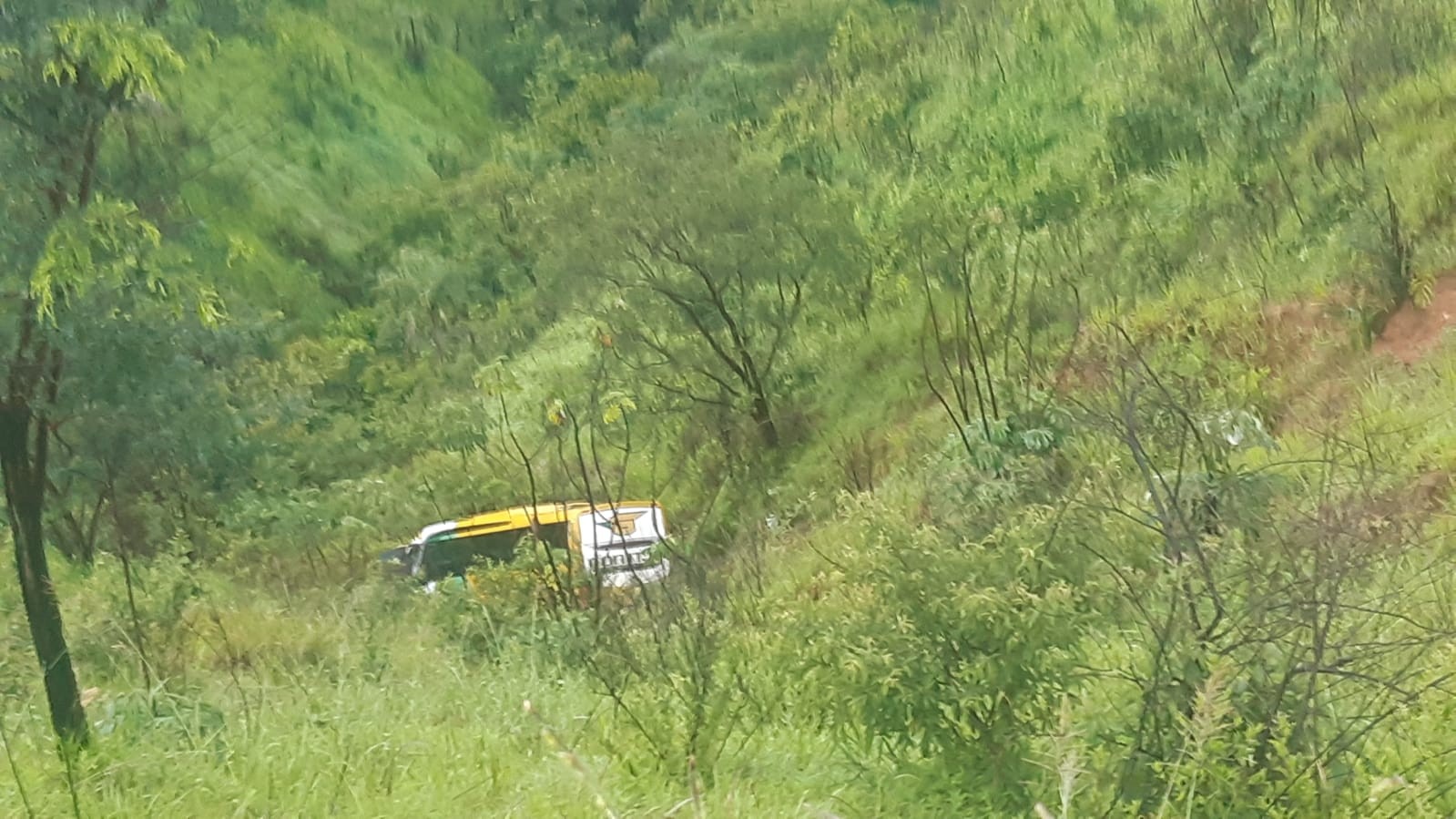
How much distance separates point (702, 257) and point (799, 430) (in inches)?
85.9

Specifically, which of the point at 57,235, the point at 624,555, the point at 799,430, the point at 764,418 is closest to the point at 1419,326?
the point at 624,555

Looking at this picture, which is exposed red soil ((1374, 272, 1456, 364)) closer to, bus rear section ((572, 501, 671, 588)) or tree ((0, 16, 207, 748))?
bus rear section ((572, 501, 671, 588))

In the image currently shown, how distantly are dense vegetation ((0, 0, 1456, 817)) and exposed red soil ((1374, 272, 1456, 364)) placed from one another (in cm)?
6

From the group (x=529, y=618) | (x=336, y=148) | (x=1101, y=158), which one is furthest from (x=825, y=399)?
(x=336, y=148)

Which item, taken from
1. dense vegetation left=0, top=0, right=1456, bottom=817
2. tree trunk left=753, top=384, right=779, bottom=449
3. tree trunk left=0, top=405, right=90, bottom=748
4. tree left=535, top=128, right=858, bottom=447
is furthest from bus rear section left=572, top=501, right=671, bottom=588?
tree trunk left=753, top=384, right=779, bottom=449

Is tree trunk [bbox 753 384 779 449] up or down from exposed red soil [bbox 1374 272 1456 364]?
down

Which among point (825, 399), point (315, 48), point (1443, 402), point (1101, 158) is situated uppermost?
point (315, 48)

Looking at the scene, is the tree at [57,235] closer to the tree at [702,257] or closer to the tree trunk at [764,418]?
the tree at [702,257]

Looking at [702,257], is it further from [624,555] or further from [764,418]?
[624,555]

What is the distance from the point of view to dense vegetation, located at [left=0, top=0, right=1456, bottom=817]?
2.94 metres

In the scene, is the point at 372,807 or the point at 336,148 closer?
the point at 372,807

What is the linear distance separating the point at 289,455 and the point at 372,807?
12.0m

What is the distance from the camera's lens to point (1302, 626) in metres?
2.70

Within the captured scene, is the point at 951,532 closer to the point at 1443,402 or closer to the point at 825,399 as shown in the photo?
the point at 1443,402
